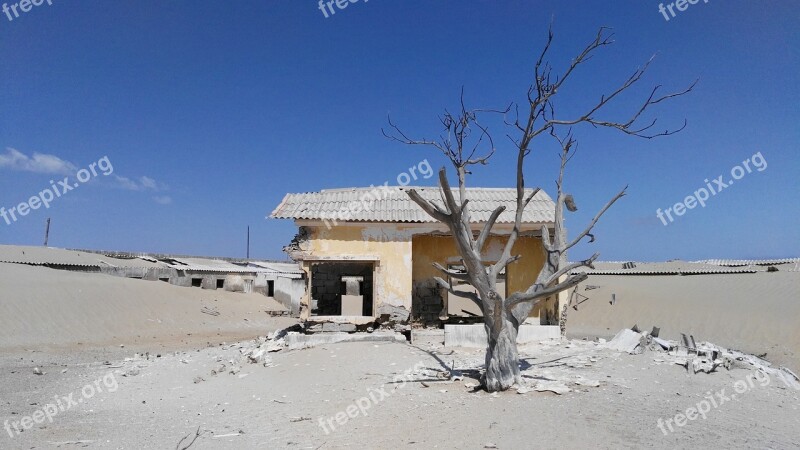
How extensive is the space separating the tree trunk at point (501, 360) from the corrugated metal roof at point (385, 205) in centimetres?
575

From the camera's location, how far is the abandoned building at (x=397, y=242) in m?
13.1

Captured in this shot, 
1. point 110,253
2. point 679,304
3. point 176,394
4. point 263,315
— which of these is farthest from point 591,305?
point 110,253

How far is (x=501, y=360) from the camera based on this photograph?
7.85 meters

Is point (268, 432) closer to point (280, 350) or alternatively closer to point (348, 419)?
point (348, 419)

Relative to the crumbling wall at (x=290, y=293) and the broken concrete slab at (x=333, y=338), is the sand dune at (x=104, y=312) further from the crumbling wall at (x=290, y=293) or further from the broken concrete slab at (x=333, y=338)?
the broken concrete slab at (x=333, y=338)

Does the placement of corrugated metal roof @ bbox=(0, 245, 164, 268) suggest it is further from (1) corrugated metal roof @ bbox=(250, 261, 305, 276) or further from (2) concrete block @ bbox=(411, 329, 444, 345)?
(2) concrete block @ bbox=(411, 329, 444, 345)

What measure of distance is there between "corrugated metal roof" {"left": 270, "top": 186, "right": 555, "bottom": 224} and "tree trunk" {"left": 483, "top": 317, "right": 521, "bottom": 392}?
575cm

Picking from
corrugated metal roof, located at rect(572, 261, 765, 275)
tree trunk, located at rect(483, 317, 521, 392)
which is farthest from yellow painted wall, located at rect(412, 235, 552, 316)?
corrugated metal roof, located at rect(572, 261, 765, 275)

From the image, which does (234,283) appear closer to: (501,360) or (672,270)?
(501,360)

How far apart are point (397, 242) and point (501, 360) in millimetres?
6013

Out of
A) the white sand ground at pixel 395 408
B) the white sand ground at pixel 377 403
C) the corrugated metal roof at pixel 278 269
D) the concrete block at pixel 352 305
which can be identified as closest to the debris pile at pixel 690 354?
the white sand ground at pixel 395 408

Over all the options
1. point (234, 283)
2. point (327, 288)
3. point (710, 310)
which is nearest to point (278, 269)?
point (234, 283)

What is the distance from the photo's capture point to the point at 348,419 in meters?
6.91

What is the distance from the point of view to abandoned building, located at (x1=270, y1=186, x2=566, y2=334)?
13.1 meters
